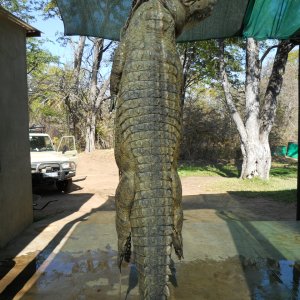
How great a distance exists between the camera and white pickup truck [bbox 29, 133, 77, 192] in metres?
11.3

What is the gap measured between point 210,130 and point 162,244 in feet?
62.7

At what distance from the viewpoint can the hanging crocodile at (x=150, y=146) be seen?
84.4 inches

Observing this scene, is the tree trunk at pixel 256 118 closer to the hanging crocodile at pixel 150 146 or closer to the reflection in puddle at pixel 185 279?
the reflection in puddle at pixel 185 279

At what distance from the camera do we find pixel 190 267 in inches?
173

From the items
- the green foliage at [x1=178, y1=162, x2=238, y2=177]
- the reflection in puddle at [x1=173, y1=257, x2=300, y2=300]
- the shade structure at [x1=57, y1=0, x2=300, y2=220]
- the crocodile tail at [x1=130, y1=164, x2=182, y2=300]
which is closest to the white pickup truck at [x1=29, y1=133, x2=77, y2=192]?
the green foliage at [x1=178, y1=162, x2=238, y2=177]

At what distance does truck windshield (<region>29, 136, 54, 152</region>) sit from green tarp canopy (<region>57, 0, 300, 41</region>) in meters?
7.14

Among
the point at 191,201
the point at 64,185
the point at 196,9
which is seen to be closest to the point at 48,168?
the point at 64,185

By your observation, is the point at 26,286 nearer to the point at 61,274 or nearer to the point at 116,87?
the point at 61,274

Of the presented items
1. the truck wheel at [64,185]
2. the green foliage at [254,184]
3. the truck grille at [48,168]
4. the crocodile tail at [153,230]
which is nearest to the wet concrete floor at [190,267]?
the crocodile tail at [153,230]

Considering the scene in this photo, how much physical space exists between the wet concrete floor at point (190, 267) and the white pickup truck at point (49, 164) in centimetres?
545

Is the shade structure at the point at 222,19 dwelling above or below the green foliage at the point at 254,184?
above

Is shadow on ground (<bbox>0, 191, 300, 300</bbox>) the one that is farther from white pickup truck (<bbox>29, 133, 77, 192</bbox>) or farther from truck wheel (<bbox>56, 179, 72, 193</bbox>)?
truck wheel (<bbox>56, 179, 72, 193</bbox>)

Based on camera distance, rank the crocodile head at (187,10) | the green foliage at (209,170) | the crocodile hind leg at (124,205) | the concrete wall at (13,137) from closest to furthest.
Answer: the crocodile hind leg at (124,205)
the crocodile head at (187,10)
the concrete wall at (13,137)
the green foliage at (209,170)

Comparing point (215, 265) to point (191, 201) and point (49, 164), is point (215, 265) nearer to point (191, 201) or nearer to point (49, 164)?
point (191, 201)
